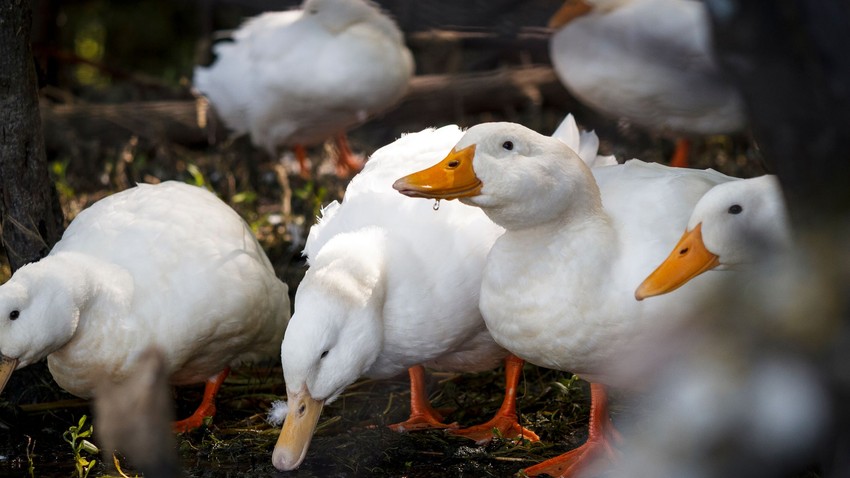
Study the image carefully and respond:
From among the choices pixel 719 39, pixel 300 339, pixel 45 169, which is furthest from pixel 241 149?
pixel 719 39

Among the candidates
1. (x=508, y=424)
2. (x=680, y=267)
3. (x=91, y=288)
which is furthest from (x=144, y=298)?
(x=680, y=267)

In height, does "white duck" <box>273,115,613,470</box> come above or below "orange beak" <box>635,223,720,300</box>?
below

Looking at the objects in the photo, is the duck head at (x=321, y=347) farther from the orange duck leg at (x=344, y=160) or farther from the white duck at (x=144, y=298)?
the orange duck leg at (x=344, y=160)

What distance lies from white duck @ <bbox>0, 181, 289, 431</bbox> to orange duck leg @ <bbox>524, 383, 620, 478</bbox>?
136 cm

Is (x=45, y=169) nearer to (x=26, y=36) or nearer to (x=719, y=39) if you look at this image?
(x=26, y=36)

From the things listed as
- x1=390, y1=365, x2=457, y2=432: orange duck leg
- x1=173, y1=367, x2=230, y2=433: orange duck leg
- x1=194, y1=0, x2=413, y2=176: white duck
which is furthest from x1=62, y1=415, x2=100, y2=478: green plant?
x1=194, y1=0, x2=413, y2=176: white duck

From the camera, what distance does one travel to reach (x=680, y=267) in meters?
3.06

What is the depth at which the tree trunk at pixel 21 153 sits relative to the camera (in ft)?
13.6

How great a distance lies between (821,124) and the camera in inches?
59.6

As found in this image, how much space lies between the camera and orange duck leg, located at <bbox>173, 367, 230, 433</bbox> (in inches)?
167

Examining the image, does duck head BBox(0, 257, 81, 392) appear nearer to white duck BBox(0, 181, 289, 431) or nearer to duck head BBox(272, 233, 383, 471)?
white duck BBox(0, 181, 289, 431)

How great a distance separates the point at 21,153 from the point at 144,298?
93cm

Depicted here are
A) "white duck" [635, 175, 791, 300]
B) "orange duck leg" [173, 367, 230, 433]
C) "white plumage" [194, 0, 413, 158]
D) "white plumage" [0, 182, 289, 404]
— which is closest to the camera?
"white duck" [635, 175, 791, 300]

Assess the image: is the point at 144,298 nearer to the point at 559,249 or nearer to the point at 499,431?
the point at 499,431
